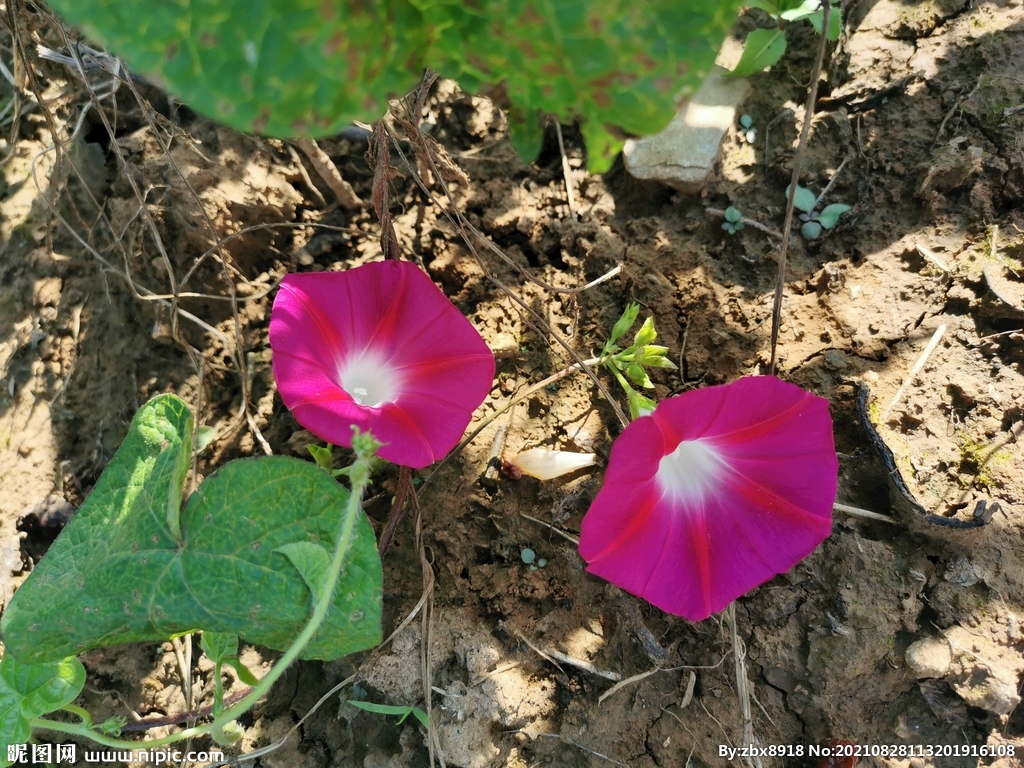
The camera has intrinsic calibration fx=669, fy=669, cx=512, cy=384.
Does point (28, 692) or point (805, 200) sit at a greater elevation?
point (805, 200)

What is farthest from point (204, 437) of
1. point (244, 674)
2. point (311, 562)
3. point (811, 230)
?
point (811, 230)

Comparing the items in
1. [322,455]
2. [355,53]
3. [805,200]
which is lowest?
[322,455]

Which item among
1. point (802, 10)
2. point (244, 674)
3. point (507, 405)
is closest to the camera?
point (244, 674)

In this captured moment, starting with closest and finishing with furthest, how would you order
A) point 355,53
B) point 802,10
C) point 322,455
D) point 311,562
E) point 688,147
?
point 355,53, point 311,562, point 322,455, point 802,10, point 688,147

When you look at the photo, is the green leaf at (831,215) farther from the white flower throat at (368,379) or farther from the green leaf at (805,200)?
the white flower throat at (368,379)

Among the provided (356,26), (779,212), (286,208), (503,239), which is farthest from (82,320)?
(779,212)

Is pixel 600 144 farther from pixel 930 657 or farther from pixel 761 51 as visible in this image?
pixel 930 657

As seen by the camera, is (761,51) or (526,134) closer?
(526,134)
